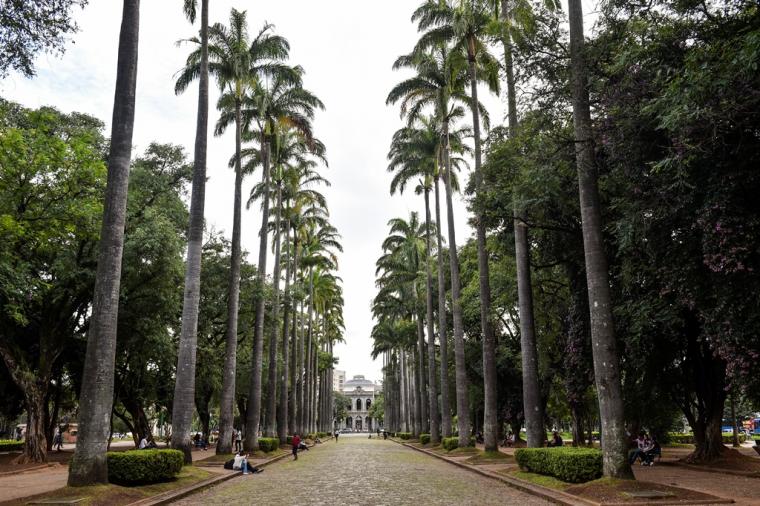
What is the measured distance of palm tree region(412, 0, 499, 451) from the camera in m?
23.5

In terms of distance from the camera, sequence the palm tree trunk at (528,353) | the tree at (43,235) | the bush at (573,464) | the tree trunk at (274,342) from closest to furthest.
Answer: the bush at (573,464) < the tree at (43,235) < the palm tree trunk at (528,353) < the tree trunk at (274,342)

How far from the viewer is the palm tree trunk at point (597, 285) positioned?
40.5 ft

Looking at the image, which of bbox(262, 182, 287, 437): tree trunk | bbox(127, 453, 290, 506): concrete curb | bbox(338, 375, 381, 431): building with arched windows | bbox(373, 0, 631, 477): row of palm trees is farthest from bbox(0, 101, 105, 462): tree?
bbox(338, 375, 381, 431): building with arched windows

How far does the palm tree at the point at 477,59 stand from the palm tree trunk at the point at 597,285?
745 cm

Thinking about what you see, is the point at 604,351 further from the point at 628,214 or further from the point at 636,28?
the point at 636,28

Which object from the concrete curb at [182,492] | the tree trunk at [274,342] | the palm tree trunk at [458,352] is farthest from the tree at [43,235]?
the palm tree trunk at [458,352]

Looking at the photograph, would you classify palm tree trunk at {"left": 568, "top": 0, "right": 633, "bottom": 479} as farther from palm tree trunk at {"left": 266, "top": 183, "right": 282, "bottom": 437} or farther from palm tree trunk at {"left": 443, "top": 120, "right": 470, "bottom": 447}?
palm tree trunk at {"left": 266, "top": 183, "right": 282, "bottom": 437}

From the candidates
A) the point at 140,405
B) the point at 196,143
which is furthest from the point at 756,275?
the point at 140,405

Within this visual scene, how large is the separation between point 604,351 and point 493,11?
55.3 feet

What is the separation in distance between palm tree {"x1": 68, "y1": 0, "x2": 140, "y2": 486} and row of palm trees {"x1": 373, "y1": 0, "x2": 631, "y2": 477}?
29.0 feet

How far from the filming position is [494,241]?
2308 cm

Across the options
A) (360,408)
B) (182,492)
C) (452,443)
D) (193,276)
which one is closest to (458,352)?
(452,443)

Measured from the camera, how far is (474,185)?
75.0 feet

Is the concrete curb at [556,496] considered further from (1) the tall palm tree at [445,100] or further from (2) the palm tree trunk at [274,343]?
(2) the palm tree trunk at [274,343]
